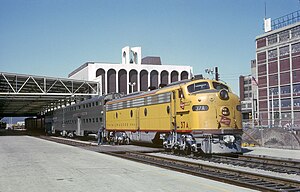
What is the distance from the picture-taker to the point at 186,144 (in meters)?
19.4

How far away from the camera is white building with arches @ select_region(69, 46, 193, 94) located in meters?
78.0

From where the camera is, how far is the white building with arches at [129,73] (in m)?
78.0

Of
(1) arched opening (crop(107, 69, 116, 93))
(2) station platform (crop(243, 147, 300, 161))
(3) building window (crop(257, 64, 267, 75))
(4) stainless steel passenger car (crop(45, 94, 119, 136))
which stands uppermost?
(3) building window (crop(257, 64, 267, 75))

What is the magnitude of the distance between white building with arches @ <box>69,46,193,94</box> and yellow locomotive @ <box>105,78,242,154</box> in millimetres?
54635

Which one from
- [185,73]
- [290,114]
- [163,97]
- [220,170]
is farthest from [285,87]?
[220,170]

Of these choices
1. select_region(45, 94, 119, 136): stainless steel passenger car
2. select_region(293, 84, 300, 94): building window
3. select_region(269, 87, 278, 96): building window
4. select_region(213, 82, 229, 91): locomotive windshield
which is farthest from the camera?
select_region(269, 87, 278, 96): building window

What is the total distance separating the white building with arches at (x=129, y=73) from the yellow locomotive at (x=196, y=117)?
54635mm

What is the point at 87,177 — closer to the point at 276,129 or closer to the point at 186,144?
the point at 186,144

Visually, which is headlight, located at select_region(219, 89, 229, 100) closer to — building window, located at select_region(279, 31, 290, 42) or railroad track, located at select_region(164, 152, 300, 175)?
railroad track, located at select_region(164, 152, 300, 175)

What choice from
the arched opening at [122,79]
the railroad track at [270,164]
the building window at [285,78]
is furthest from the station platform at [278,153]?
the building window at [285,78]

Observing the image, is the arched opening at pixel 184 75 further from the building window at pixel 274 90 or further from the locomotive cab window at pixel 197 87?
the locomotive cab window at pixel 197 87

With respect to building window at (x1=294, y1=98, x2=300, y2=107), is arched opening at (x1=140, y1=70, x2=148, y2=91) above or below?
above

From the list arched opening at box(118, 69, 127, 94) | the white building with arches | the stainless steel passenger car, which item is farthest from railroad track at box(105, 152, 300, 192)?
arched opening at box(118, 69, 127, 94)

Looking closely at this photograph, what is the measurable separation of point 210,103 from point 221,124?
A: 46.0 inches
